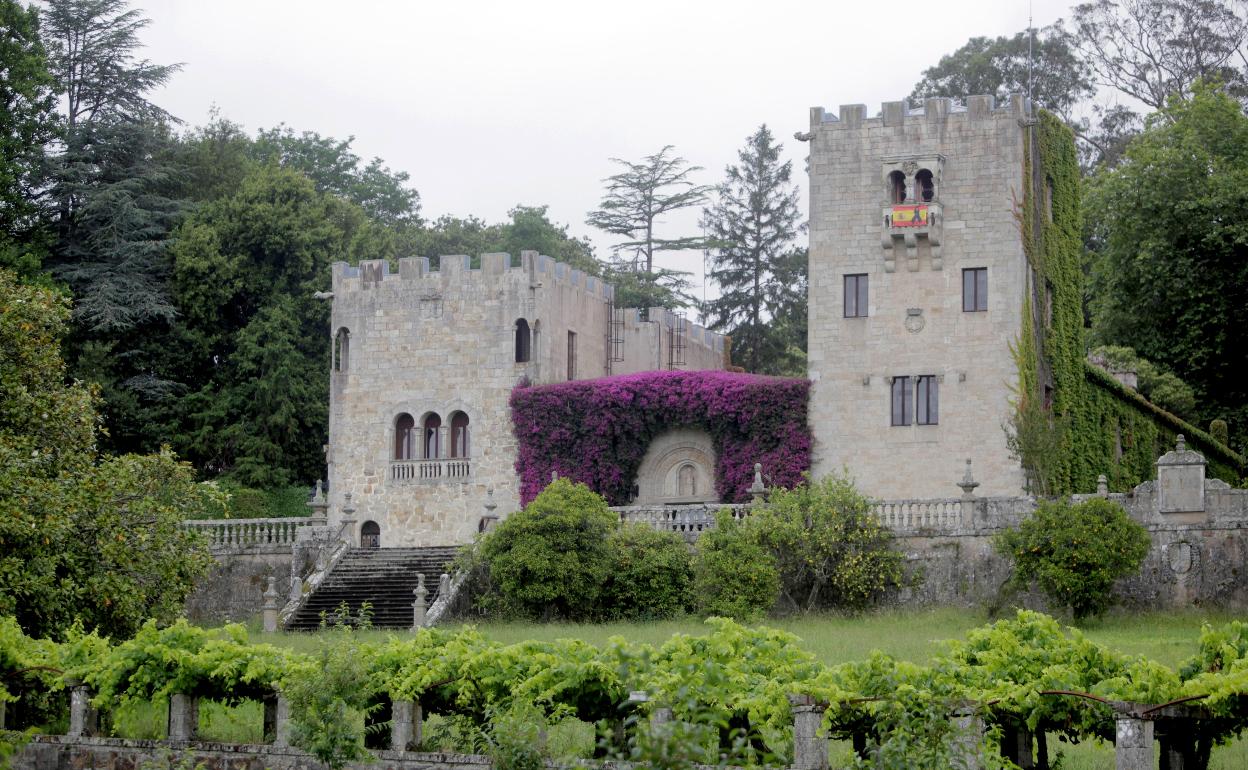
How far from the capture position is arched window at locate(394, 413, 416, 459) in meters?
45.1

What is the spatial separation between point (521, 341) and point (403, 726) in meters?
25.4

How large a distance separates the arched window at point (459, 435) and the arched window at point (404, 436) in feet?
3.13

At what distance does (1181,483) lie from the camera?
112ft

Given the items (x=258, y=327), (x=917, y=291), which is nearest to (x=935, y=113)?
(x=917, y=291)

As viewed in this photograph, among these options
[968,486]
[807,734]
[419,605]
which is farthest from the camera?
[968,486]

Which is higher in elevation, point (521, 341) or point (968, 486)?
point (521, 341)

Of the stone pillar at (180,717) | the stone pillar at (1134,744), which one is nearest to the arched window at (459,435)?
the stone pillar at (180,717)

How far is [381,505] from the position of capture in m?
44.7

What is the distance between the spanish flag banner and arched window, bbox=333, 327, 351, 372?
1387 cm

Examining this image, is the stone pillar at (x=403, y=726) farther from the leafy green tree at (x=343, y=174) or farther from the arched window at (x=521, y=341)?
the leafy green tree at (x=343, y=174)

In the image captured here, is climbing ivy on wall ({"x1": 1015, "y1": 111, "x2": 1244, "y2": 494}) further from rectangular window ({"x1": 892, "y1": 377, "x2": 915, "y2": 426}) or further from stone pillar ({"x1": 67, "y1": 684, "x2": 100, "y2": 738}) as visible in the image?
stone pillar ({"x1": 67, "y1": 684, "x2": 100, "y2": 738})

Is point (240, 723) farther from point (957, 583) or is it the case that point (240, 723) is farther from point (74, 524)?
point (957, 583)

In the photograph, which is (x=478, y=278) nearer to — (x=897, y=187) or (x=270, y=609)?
(x=897, y=187)

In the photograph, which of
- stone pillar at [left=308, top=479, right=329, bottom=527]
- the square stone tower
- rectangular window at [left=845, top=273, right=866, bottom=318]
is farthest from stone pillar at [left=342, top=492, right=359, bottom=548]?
rectangular window at [left=845, top=273, right=866, bottom=318]
